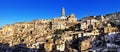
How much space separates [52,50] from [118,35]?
32.9 ft

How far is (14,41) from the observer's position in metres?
67.7

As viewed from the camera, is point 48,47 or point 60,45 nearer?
point 60,45

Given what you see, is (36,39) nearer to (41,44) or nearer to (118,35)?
(41,44)

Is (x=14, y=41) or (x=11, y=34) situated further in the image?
(x=11, y=34)

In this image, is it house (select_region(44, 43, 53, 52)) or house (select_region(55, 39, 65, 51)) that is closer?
house (select_region(55, 39, 65, 51))

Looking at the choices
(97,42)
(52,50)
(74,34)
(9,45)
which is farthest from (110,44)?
(9,45)

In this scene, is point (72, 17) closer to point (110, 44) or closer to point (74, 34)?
point (74, 34)

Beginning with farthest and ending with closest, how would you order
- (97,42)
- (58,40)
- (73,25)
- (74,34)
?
(73,25)
(74,34)
(58,40)
(97,42)

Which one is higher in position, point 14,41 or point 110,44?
point 14,41

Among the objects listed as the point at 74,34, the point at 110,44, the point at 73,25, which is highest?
the point at 73,25

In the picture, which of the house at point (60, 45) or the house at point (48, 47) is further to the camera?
the house at point (48, 47)

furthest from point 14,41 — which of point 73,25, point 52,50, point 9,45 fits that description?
point 52,50

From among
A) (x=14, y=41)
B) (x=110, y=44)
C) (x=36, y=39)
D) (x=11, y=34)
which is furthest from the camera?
(x=11, y=34)

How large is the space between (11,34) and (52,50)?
36176 mm
